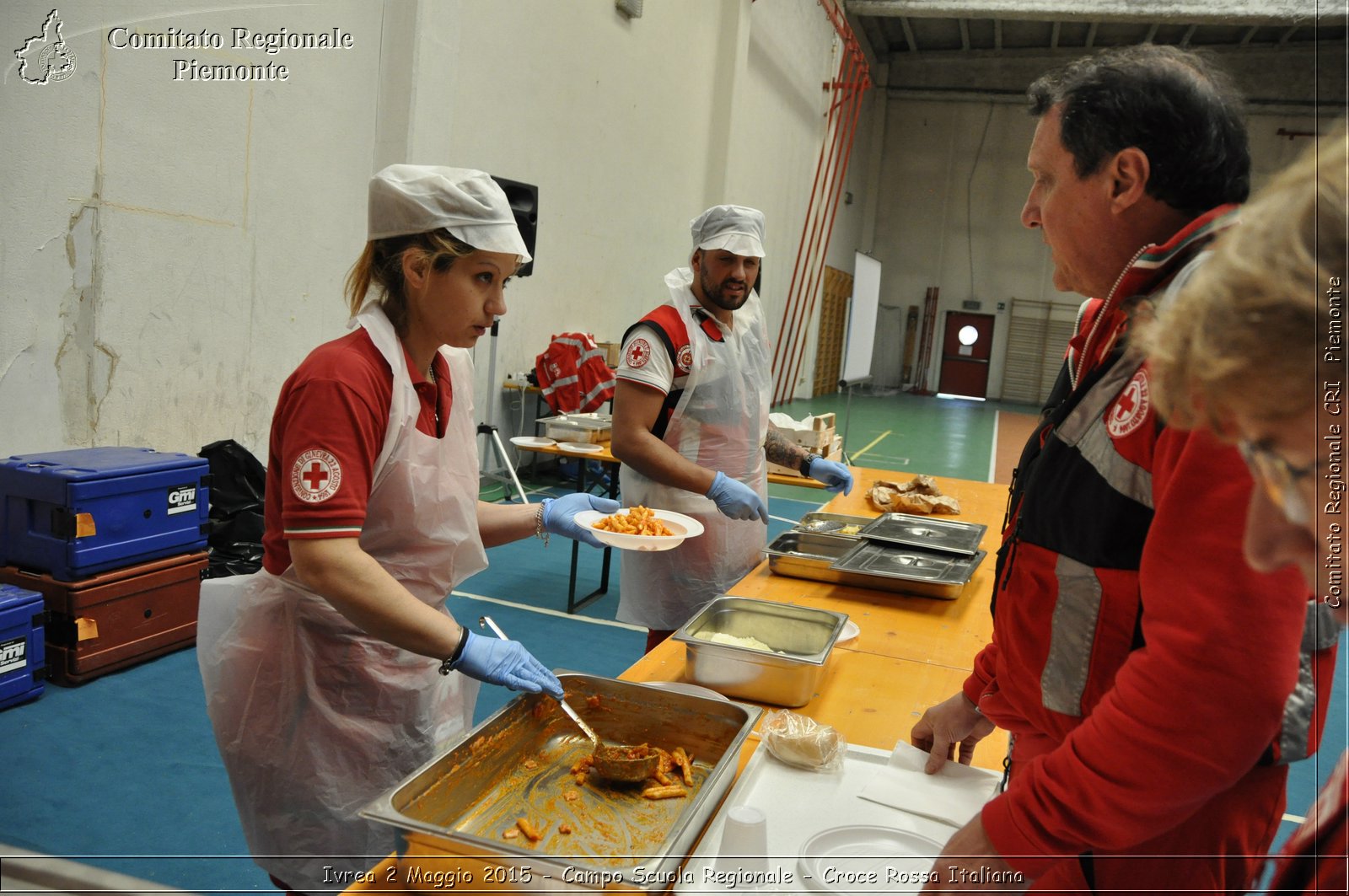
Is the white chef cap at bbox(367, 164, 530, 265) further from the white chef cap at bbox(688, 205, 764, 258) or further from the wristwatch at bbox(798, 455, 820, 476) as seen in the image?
the wristwatch at bbox(798, 455, 820, 476)

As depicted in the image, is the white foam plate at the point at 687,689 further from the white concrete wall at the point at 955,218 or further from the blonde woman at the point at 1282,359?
the white concrete wall at the point at 955,218

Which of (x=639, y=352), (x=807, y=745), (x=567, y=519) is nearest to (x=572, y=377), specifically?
(x=639, y=352)

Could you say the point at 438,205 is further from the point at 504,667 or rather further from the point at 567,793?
the point at 567,793

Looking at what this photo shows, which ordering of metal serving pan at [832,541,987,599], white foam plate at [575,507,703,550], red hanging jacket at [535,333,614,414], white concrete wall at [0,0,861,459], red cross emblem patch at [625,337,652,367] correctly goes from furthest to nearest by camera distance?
1. red hanging jacket at [535,333,614,414]
2. white concrete wall at [0,0,861,459]
3. red cross emblem patch at [625,337,652,367]
4. metal serving pan at [832,541,987,599]
5. white foam plate at [575,507,703,550]

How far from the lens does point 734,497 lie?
2.89 m

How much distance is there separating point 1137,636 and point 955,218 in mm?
20608

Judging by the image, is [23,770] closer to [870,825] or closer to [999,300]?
[870,825]

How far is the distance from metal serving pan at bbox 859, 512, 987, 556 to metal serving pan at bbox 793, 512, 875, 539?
82 mm

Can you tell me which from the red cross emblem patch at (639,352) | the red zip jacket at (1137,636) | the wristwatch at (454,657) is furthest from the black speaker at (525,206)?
the red zip jacket at (1137,636)

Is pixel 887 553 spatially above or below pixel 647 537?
below

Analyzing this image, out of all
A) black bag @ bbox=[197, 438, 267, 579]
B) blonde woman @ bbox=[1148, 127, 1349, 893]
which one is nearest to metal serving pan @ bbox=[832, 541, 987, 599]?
blonde woman @ bbox=[1148, 127, 1349, 893]

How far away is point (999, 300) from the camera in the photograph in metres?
20.1

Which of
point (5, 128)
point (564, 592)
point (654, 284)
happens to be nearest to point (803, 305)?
point (654, 284)

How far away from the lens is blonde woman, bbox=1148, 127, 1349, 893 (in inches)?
24.5
